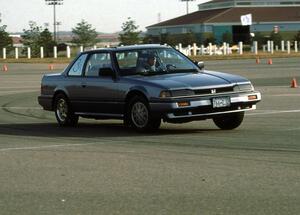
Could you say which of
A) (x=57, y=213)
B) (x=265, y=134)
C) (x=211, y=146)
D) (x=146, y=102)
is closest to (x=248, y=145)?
(x=211, y=146)

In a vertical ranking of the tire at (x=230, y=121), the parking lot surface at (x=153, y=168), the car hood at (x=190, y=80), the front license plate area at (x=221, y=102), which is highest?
the car hood at (x=190, y=80)

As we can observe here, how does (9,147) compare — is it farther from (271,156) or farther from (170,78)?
(271,156)

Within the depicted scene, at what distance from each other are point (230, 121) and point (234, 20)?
110m

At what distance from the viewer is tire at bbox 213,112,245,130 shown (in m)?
12.8

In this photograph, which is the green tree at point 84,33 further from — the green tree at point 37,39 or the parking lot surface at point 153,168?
the parking lot surface at point 153,168

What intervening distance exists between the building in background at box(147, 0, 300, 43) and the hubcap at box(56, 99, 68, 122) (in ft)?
302

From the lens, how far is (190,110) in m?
11.8

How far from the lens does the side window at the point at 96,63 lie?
44.6 feet

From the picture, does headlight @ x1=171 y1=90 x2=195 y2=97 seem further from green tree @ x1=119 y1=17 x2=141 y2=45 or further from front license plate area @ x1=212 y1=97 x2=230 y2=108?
green tree @ x1=119 y1=17 x2=141 y2=45

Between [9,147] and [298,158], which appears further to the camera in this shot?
[9,147]

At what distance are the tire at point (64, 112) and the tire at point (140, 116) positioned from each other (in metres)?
1.82

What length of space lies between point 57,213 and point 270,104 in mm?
11926

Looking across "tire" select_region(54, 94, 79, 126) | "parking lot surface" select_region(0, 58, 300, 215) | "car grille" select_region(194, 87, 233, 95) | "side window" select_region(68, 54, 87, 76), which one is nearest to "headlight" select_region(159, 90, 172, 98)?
"car grille" select_region(194, 87, 233, 95)

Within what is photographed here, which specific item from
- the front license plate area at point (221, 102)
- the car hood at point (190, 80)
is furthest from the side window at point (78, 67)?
the front license plate area at point (221, 102)
